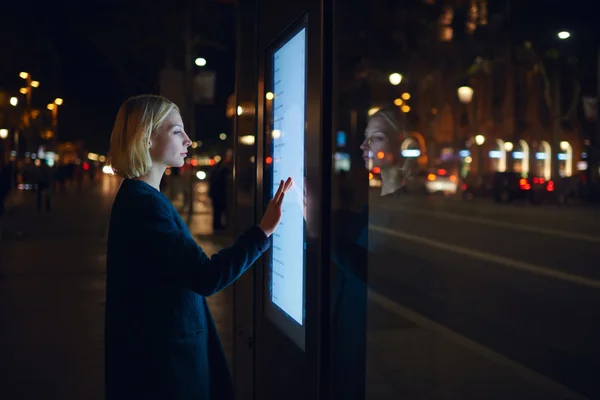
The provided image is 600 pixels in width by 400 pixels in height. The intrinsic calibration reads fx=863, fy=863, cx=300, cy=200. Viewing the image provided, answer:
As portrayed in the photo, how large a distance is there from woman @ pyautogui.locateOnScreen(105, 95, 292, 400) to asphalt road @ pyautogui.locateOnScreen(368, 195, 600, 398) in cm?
427

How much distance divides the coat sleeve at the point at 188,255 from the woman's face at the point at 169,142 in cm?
22

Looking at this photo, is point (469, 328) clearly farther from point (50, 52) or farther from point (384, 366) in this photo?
point (50, 52)

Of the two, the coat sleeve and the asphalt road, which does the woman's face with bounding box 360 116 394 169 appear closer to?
the coat sleeve

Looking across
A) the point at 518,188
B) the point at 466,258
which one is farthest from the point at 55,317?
the point at 518,188

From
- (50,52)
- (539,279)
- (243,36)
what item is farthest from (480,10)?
(243,36)

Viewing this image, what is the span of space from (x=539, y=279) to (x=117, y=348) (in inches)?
460

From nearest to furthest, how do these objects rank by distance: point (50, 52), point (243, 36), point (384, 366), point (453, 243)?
point (243, 36) → point (384, 366) → point (453, 243) → point (50, 52)

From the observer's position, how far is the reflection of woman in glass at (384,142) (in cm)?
304

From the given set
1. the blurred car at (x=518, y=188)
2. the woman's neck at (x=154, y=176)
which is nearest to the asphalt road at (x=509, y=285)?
the woman's neck at (x=154, y=176)

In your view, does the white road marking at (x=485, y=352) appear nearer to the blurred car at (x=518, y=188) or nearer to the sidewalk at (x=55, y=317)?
the sidewalk at (x=55, y=317)

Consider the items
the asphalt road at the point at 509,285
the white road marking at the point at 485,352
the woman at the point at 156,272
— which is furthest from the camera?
the asphalt road at the point at 509,285

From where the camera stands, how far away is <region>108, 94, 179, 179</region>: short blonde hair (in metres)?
2.90

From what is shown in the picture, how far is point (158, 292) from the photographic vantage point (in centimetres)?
283

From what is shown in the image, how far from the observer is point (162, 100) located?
298 centimetres
